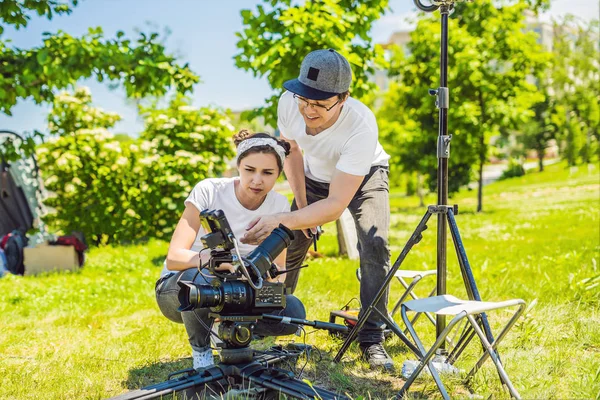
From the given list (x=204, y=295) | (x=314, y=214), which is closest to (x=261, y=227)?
(x=314, y=214)

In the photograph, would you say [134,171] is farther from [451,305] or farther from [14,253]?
[451,305]

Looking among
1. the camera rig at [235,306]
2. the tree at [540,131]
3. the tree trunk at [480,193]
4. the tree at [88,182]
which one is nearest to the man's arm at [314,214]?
the camera rig at [235,306]

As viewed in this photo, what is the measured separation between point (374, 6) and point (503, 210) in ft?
37.1

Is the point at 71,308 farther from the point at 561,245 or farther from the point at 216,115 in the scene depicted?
the point at 561,245

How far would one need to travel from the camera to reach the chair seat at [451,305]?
8.85 ft

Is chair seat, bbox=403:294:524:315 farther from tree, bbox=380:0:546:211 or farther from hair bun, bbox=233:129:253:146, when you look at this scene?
tree, bbox=380:0:546:211

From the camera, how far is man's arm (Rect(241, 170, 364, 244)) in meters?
3.26

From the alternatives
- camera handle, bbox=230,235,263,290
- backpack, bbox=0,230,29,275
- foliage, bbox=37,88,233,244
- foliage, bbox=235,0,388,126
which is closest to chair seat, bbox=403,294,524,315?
camera handle, bbox=230,235,263,290

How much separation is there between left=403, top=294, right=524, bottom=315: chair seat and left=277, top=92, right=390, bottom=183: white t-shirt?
0.92 metres

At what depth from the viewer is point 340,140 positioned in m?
3.80

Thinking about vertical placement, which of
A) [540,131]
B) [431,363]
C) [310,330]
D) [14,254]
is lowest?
[310,330]

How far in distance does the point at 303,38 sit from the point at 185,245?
4.82 metres

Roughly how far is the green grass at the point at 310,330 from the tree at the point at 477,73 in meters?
8.96

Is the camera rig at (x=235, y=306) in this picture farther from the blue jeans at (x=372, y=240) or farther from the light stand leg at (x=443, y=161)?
the blue jeans at (x=372, y=240)
